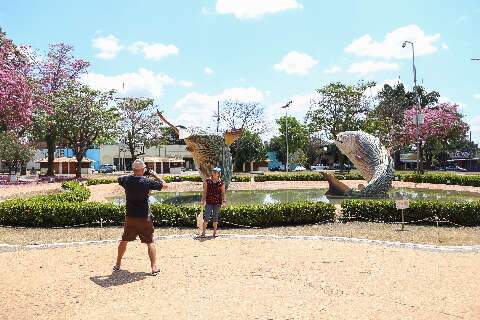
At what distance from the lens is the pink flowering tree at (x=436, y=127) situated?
52.7 metres

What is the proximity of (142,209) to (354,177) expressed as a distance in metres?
30.9

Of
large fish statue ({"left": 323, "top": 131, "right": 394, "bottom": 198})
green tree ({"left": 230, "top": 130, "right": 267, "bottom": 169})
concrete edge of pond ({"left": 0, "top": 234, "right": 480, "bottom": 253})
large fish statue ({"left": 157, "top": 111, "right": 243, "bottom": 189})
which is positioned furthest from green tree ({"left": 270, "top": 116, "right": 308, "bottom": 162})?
concrete edge of pond ({"left": 0, "top": 234, "right": 480, "bottom": 253})

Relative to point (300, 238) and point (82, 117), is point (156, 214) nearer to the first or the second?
point (300, 238)

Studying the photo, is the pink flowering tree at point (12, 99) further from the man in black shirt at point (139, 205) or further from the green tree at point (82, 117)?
the man in black shirt at point (139, 205)

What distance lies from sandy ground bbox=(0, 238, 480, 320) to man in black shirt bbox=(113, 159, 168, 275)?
59cm

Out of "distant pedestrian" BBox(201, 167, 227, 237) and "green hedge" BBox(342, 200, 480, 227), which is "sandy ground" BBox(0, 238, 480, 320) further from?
"green hedge" BBox(342, 200, 480, 227)

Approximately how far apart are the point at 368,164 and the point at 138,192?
15.4 m

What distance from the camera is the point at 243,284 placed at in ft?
23.6

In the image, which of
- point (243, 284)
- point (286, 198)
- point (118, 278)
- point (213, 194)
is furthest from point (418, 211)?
point (286, 198)

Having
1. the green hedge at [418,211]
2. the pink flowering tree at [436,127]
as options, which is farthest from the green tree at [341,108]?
the green hedge at [418,211]

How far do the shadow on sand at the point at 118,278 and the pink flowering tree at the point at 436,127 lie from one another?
48244 millimetres

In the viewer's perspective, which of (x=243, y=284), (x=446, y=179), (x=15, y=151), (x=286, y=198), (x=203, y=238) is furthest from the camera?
(x=15, y=151)

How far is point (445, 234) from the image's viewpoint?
1206cm

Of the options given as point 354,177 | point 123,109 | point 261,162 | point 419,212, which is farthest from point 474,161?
point 419,212
